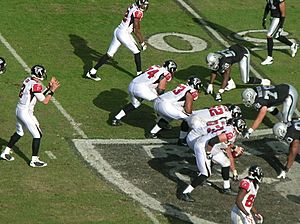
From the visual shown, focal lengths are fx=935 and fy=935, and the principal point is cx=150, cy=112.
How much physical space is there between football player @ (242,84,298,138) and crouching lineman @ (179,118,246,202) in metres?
1.71

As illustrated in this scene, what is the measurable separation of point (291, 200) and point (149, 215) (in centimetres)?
267

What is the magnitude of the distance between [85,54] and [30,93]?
6087 millimetres

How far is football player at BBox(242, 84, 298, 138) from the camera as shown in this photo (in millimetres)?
18016

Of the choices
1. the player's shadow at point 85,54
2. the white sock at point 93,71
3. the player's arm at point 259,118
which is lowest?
the player's shadow at point 85,54

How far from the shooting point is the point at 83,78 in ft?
69.2

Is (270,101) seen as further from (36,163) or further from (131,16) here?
(36,163)

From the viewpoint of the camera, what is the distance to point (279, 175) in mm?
17219

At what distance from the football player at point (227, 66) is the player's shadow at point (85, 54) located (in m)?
2.15

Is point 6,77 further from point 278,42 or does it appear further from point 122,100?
point 278,42

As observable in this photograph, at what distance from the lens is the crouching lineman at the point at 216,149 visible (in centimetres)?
1591

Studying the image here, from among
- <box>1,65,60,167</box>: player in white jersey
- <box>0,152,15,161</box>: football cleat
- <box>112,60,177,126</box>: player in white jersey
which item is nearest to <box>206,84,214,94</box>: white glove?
<box>112,60,177,126</box>: player in white jersey

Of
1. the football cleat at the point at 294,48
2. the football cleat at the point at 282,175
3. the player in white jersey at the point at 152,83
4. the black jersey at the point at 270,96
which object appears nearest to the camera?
the football cleat at the point at 282,175

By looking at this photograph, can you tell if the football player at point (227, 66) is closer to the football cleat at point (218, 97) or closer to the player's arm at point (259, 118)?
the football cleat at point (218, 97)

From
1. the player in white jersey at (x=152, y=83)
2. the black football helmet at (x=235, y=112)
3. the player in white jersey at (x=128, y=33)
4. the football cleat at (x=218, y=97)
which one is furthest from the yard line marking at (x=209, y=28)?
the black football helmet at (x=235, y=112)
